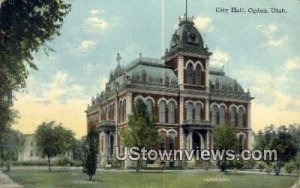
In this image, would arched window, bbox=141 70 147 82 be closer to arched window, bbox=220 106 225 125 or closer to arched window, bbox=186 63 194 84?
arched window, bbox=186 63 194 84

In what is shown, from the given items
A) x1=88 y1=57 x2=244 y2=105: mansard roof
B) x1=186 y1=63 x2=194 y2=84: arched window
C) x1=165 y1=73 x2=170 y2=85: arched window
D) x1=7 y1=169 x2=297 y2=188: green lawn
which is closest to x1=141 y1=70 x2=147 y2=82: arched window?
x1=88 y1=57 x2=244 y2=105: mansard roof

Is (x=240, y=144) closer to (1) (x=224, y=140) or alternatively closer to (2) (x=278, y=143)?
(1) (x=224, y=140)

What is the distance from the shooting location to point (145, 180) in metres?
4.11

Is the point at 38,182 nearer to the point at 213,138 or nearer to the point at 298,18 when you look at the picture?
the point at 213,138

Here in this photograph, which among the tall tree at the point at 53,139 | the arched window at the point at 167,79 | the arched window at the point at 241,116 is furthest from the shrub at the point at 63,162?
the arched window at the point at 241,116

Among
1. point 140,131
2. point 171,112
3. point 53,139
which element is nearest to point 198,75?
point 171,112

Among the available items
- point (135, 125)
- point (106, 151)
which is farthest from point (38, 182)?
point (135, 125)

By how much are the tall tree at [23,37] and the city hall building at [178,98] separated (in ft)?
1.75

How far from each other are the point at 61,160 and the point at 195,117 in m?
1.10

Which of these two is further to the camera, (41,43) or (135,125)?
(135,125)

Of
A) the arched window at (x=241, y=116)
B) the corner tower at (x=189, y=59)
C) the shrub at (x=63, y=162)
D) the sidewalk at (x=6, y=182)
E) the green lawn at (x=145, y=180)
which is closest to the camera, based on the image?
the sidewalk at (x=6, y=182)

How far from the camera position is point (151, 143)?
14.3 feet

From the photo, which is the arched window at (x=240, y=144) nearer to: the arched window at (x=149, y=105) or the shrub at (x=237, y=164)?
the shrub at (x=237, y=164)

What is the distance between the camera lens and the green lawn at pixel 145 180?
403cm
